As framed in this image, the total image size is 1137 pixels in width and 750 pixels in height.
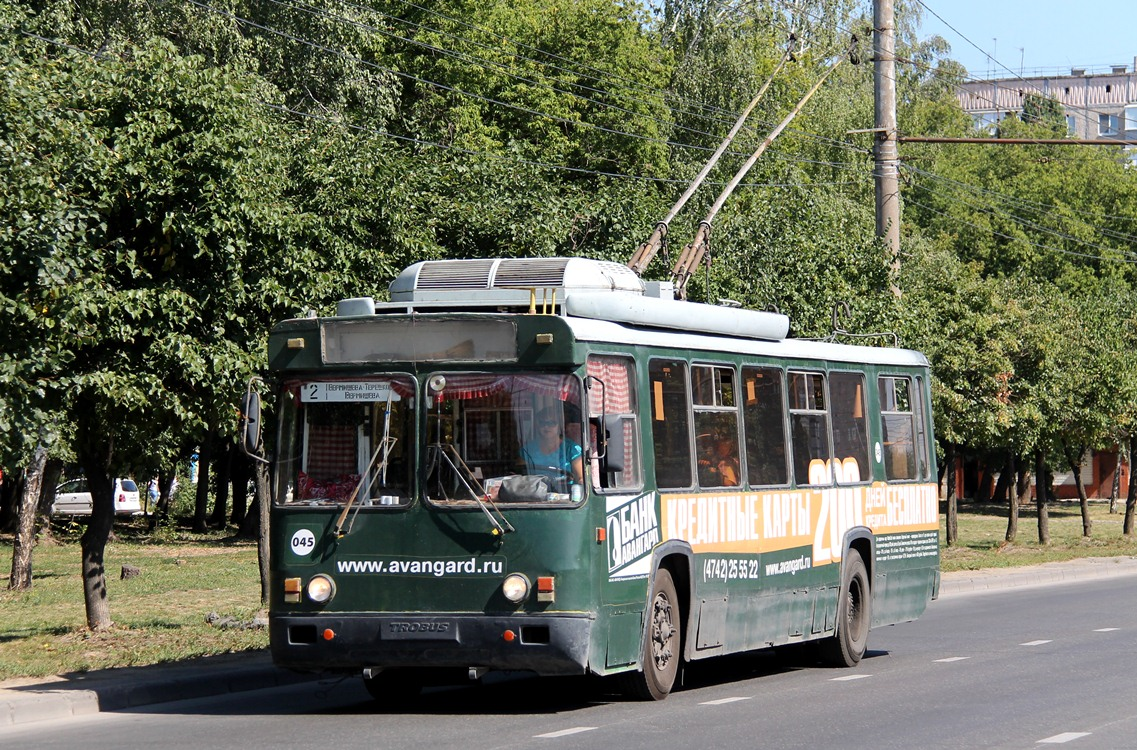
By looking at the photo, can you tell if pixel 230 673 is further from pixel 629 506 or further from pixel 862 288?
pixel 862 288

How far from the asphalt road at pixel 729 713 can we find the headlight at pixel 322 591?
832 millimetres

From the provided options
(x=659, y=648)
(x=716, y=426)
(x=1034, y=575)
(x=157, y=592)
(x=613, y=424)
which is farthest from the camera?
(x=1034, y=575)

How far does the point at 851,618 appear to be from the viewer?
52.0ft

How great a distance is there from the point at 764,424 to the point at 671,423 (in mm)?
1793

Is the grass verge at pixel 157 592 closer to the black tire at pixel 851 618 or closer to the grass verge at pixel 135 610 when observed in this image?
the grass verge at pixel 135 610

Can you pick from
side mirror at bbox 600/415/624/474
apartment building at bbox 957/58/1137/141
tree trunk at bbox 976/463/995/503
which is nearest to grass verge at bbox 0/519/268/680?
side mirror at bbox 600/415/624/474

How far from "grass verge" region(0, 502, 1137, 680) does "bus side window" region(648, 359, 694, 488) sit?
16.3 ft

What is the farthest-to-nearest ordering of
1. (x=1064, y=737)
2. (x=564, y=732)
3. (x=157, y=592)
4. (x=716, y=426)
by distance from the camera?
1. (x=157, y=592)
2. (x=716, y=426)
3. (x=564, y=732)
4. (x=1064, y=737)

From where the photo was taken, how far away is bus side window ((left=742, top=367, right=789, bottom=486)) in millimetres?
13984

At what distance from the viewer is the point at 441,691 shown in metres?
13.8

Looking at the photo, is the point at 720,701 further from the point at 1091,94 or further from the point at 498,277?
the point at 1091,94

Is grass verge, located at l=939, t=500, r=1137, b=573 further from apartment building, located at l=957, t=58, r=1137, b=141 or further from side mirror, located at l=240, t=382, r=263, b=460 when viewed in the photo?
apartment building, located at l=957, t=58, r=1137, b=141

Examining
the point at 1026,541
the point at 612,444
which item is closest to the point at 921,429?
the point at 612,444

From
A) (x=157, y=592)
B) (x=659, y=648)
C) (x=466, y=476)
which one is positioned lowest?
(x=659, y=648)
